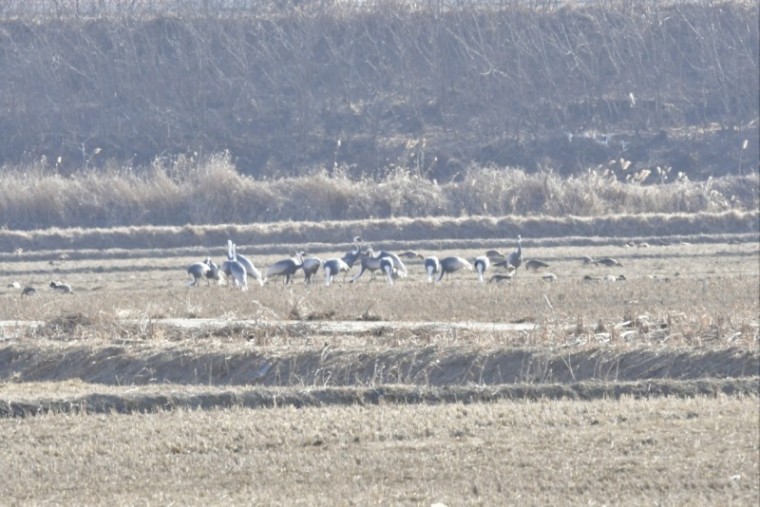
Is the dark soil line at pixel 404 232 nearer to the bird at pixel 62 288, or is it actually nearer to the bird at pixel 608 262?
the bird at pixel 608 262

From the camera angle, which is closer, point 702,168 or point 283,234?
point 283,234

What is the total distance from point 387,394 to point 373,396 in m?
0.14

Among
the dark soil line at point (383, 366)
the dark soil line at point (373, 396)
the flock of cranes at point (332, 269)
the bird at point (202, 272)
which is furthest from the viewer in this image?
the bird at point (202, 272)

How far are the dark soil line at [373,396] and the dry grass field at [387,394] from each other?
23 mm

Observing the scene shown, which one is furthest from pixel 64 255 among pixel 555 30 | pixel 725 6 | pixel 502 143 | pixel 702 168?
pixel 725 6

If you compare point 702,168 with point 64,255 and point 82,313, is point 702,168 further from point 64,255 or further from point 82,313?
point 82,313

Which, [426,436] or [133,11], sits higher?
[133,11]

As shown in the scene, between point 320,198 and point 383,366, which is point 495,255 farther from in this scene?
point 383,366

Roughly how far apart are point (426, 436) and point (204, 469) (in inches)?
76.5

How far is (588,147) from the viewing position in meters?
49.8

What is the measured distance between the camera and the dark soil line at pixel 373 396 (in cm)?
1227

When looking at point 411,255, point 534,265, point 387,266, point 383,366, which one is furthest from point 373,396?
point 411,255

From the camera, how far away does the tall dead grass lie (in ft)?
138

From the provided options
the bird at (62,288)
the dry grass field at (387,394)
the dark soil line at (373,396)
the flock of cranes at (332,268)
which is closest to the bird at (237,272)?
the flock of cranes at (332,268)
